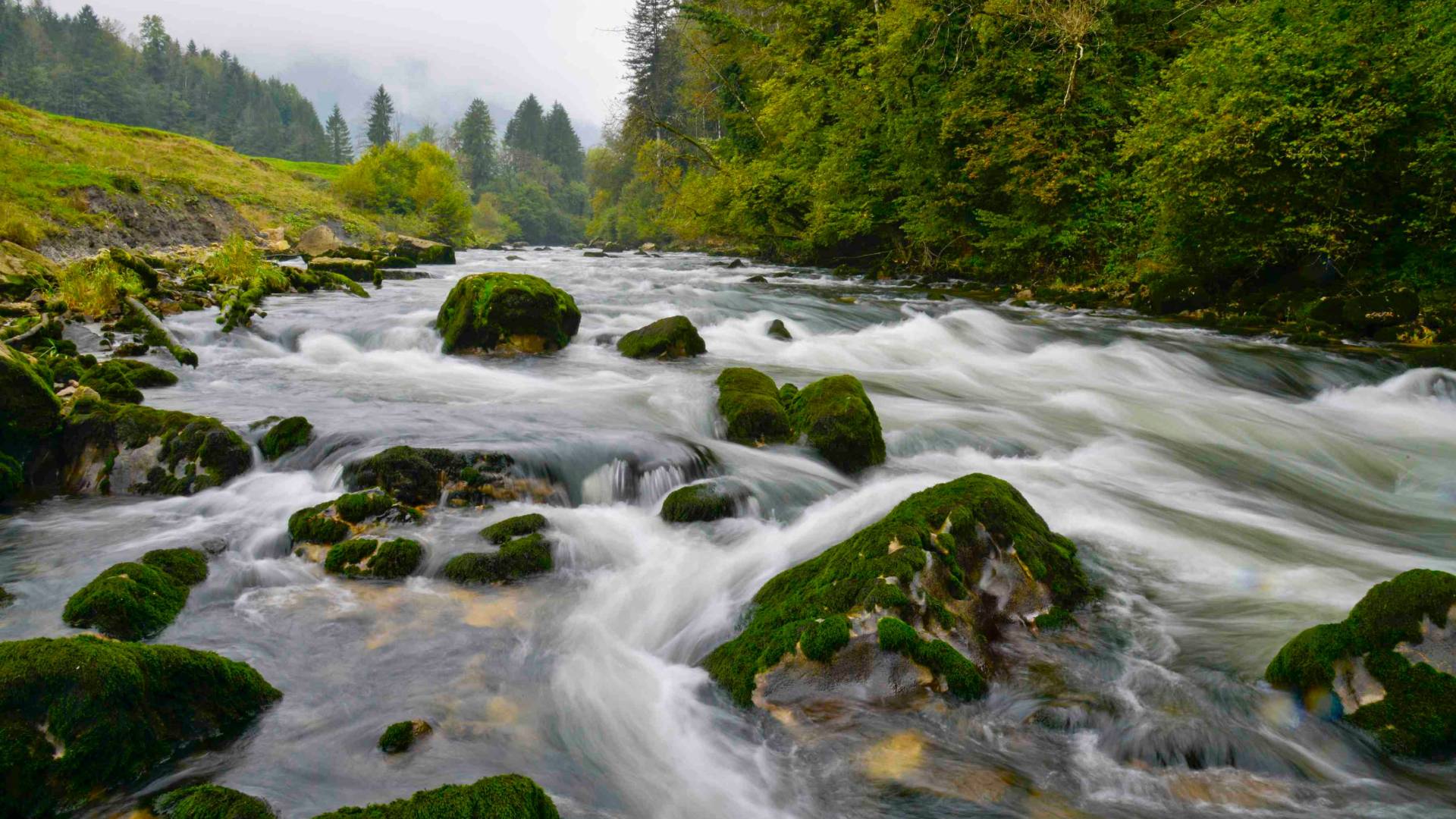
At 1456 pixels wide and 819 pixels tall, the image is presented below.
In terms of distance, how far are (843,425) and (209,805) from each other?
583 cm

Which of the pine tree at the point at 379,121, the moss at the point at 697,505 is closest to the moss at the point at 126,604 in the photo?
the moss at the point at 697,505

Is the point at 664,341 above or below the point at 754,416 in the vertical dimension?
above

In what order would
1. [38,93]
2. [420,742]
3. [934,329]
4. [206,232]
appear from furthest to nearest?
1. [38,93]
2. [206,232]
3. [934,329]
4. [420,742]

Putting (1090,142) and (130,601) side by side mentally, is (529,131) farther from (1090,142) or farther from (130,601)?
(130,601)

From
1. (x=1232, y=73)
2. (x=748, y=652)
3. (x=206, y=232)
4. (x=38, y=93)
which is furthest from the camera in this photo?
(x=38, y=93)

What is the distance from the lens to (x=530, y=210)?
94.8 metres

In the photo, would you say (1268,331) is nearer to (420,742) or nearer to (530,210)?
(420,742)

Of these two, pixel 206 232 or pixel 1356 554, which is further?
pixel 206 232

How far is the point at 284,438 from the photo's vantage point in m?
7.05

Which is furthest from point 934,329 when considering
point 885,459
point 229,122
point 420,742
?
point 229,122

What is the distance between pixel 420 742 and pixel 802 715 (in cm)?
183

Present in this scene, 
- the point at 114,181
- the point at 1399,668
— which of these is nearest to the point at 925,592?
the point at 1399,668

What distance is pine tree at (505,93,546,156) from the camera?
110 metres

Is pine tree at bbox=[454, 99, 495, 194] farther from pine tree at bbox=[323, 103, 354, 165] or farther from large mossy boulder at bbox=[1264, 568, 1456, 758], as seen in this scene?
large mossy boulder at bbox=[1264, 568, 1456, 758]
